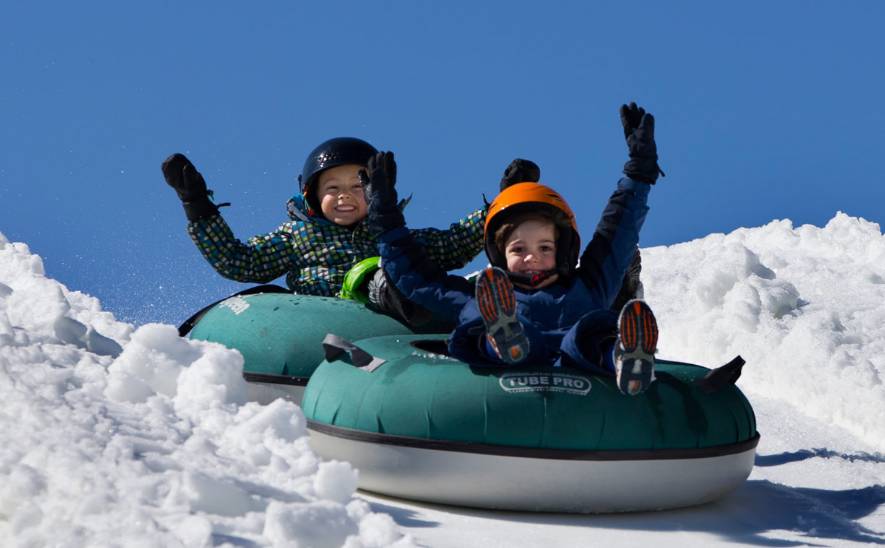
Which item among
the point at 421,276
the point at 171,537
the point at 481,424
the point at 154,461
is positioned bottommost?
the point at 171,537

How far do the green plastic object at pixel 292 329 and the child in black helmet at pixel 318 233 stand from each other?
1.88 feet

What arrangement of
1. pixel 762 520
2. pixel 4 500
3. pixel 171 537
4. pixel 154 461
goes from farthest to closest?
1. pixel 762 520
2. pixel 154 461
3. pixel 4 500
4. pixel 171 537

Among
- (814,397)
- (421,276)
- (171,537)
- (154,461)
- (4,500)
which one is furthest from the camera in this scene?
(814,397)

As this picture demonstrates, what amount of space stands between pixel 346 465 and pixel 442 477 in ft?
2.35

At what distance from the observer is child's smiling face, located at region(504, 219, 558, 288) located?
4.32 m

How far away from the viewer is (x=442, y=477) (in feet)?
12.3

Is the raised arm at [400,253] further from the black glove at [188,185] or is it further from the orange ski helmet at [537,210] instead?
the black glove at [188,185]

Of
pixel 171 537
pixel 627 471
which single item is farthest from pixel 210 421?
pixel 627 471

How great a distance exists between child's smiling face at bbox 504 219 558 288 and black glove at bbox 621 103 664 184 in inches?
24.2

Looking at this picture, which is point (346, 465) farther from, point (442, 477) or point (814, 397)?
point (814, 397)

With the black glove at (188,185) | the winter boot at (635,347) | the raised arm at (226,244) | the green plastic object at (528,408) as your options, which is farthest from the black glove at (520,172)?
the winter boot at (635,347)

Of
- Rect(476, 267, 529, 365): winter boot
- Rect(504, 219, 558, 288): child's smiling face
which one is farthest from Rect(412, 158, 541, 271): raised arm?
Rect(476, 267, 529, 365): winter boot

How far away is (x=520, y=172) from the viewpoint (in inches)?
242

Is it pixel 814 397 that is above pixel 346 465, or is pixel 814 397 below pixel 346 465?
above
